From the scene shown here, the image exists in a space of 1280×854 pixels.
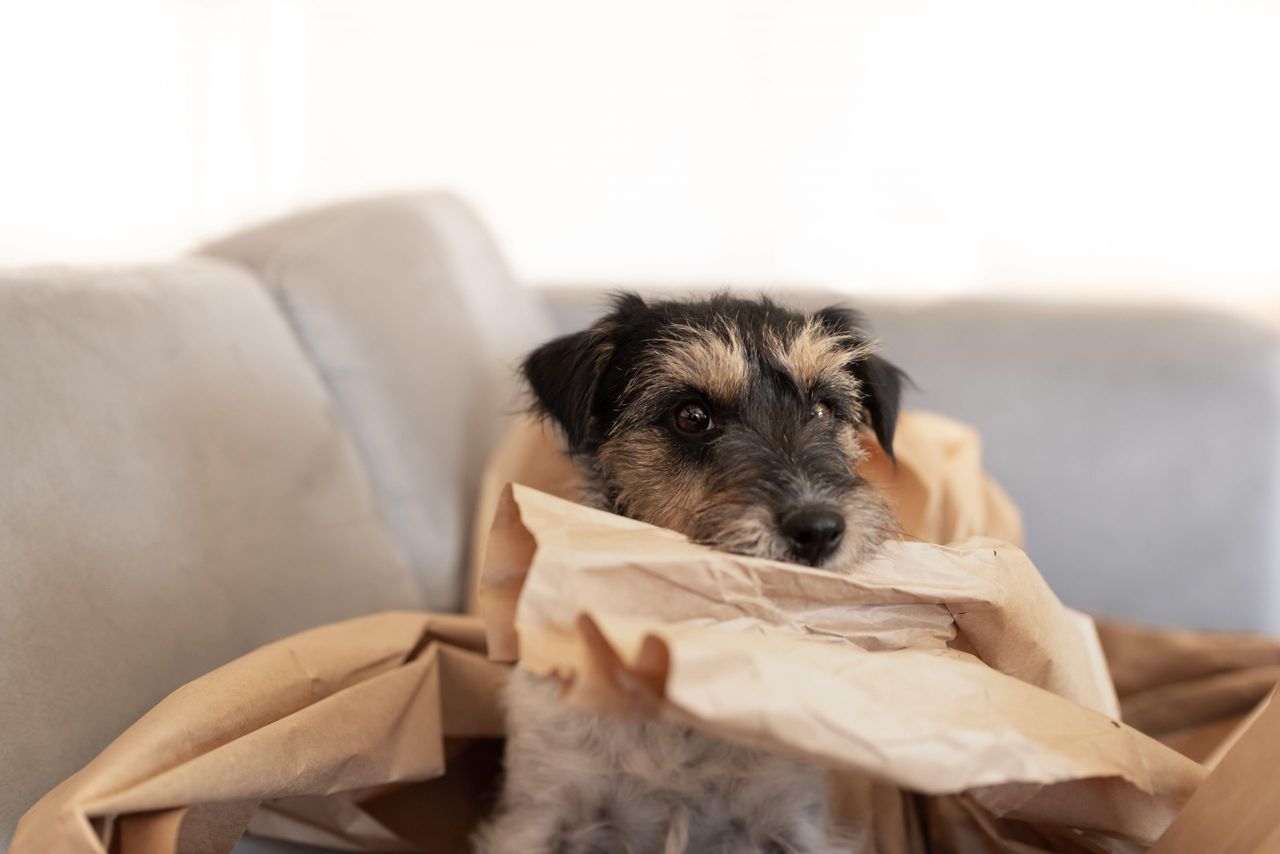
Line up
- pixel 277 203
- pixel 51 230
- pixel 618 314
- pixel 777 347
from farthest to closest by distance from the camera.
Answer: pixel 277 203, pixel 51 230, pixel 618 314, pixel 777 347

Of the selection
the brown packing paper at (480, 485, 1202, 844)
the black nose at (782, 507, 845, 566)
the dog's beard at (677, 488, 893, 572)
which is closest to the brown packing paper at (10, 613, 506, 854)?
the brown packing paper at (480, 485, 1202, 844)

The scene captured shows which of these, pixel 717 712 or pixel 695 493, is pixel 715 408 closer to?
pixel 695 493

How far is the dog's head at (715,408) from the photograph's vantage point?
1493 millimetres

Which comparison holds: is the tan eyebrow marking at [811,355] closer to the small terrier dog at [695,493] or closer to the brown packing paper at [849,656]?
the small terrier dog at [695,493]

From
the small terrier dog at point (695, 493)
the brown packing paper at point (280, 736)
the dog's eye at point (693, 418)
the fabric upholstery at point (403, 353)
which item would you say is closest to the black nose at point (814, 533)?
the small terrier dog at point (695, 493)

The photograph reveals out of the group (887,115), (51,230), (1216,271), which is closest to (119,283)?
(51,230)

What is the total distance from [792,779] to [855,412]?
0.77 meters

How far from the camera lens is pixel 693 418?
172cm

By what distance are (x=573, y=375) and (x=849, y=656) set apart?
33.7 inches

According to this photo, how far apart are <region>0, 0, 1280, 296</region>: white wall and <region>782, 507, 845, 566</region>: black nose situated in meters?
2.19

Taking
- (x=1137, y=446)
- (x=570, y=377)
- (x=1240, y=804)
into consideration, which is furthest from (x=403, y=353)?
(x=1137, y=446)

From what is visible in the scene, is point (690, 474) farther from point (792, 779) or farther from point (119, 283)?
point (119, 283)

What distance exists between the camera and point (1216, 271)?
306 cm

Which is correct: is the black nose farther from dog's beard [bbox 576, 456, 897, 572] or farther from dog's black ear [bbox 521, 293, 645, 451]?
dog's black ear [bbox 521, 293, 645, 451]
